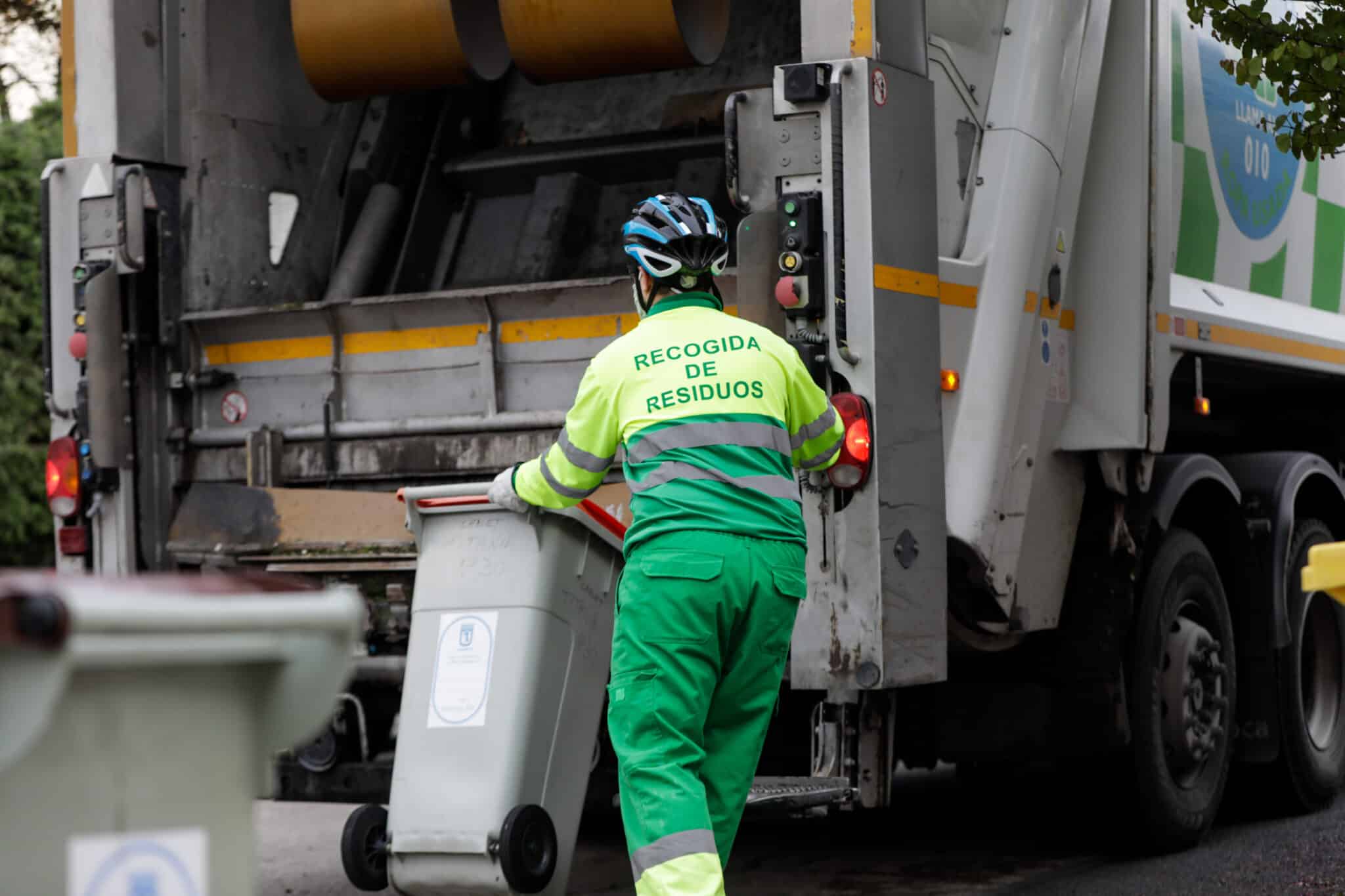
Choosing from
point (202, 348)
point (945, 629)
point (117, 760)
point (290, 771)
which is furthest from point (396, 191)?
point (117, 760)

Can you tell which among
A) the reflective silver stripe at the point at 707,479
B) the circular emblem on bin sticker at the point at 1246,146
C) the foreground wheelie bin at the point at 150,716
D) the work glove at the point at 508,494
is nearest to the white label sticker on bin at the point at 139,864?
the foreground wheelie bin at the point at 150,716

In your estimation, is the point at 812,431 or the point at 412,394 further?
the point at 412,394

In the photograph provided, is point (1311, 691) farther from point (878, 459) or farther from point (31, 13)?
point (31, 13)

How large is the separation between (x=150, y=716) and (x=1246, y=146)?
5391mm

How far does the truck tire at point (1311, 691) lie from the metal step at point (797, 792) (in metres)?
2.37

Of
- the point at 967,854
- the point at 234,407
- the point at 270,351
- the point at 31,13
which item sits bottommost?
the point at 967,854

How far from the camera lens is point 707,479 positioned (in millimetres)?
3732

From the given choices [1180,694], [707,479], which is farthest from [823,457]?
[1180,694]

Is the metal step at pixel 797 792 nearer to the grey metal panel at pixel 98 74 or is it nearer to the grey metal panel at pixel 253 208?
the grey metal panel at pixel 253 208

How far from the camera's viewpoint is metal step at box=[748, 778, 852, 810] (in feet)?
14.1

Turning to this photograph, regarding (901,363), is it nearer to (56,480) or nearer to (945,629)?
(945,629)

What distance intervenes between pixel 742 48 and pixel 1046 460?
192cm

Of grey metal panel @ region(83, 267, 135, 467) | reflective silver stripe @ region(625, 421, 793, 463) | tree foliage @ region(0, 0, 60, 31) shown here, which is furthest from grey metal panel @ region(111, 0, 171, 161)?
tree foliage @ region(0, 0, 60, 31)

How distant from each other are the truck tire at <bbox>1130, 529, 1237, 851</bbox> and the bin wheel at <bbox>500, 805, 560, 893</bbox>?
203cm
